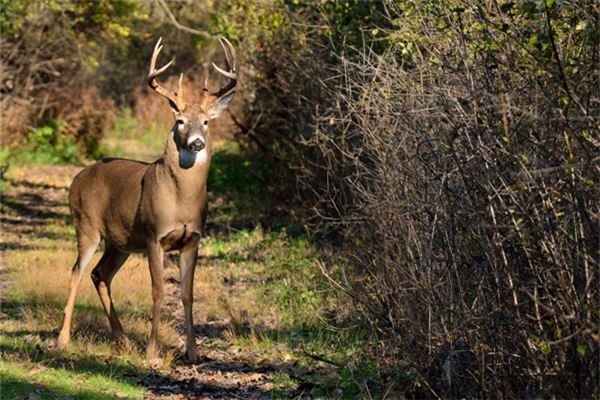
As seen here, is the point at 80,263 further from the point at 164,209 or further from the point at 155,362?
the point at 155,362

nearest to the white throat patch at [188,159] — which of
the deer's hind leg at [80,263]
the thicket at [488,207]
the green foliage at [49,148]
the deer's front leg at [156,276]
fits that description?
the deer's front leg at [156,276]

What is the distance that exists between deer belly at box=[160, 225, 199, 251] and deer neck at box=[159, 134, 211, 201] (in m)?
0.28

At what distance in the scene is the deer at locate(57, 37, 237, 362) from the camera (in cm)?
1013

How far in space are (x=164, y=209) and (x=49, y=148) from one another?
1876cm

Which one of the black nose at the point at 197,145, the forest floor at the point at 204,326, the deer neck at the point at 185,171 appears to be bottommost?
the forest floor at the point at 204,326

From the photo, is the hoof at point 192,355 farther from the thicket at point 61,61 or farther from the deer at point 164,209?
the thicket at point 61,61

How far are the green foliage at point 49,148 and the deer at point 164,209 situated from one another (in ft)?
55.2

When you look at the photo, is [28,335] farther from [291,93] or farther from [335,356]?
[291,93]

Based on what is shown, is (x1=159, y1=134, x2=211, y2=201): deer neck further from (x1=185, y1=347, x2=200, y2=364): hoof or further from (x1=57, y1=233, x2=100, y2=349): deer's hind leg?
(x1=185, y1=347, x2=200, y2=364): hoof

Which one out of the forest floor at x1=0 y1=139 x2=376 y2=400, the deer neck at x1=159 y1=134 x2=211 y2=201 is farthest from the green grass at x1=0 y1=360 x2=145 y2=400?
the deer neck at x1=159 y1=134 x2=211 y2=201

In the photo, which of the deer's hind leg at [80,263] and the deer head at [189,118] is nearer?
the deer head at [189,118]

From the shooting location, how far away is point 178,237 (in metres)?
10.2

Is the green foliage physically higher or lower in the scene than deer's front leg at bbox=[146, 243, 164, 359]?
lower

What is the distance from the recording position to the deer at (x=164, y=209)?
10.1 meters
